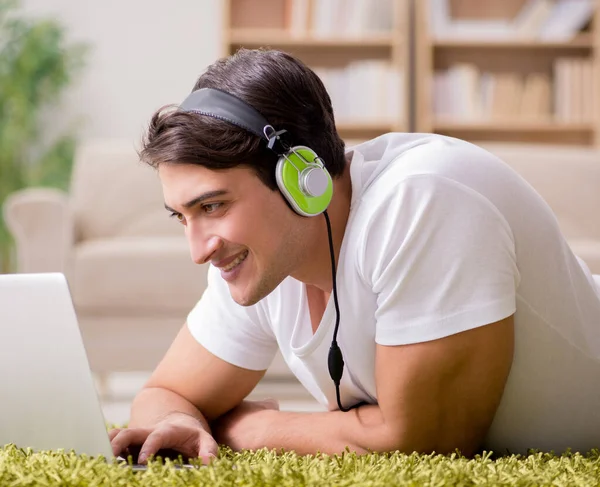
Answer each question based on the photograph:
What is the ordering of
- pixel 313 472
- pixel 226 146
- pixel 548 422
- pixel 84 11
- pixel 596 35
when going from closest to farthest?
pixel 313 472 < pixel 226 146 < pixel 548 422 < pixel 596 35 < pixel 84 11

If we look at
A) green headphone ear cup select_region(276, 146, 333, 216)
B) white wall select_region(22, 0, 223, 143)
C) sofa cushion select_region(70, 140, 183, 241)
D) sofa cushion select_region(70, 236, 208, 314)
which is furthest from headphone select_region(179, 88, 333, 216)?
white wall select_region(22, 0, 223, 143)

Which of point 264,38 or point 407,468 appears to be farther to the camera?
point 264,38

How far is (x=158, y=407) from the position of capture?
1.18 metres

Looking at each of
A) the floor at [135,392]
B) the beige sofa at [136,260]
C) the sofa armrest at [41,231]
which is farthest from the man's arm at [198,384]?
the sofa armrest at [41,231]

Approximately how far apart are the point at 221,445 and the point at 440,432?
30 cm

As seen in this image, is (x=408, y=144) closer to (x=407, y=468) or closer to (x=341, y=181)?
(x=341, y=181)

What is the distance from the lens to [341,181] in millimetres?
1141

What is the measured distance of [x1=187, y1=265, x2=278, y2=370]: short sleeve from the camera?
1229mm

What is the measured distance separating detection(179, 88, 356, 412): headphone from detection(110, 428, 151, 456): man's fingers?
1.02ft

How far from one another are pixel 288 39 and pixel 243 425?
3304 mm

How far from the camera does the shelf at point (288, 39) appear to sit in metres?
4.22

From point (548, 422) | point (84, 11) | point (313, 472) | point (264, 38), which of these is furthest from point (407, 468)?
point (84, 11)

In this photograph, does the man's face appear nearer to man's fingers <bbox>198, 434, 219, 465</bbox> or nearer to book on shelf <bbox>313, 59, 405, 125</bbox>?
man's fingers <bbox>198, 434, 219, 465</bbox>

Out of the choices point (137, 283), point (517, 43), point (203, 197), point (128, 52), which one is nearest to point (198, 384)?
point (203, 197)
